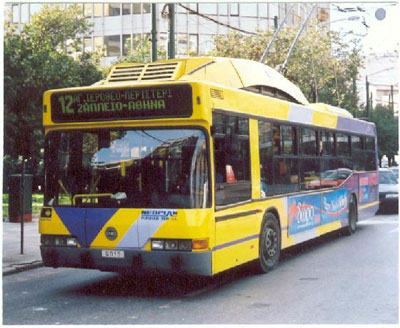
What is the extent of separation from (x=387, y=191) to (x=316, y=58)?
8.07 meters

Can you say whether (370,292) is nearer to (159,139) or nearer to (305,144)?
(159,139)

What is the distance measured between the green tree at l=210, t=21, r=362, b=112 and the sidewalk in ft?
41.9

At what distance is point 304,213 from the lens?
476 inches

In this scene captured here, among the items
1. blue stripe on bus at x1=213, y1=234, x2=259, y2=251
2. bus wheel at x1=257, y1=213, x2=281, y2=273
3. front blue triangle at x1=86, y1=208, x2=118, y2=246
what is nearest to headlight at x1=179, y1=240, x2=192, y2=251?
blue stripe on bus at x1=213, y1=234, x2=259, y2=251

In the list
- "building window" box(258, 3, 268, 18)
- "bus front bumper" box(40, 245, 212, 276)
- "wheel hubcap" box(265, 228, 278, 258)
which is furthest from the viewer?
"building window" box(258, 3, 268, 18)

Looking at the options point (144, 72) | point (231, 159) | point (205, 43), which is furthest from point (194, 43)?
point (231, 159)

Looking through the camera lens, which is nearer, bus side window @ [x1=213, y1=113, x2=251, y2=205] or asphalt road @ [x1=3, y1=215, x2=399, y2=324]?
asphalt road @ [x1=3, y1=215, x2=399, y2=324]

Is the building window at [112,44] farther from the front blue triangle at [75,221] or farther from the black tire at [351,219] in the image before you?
the front blue triangle at [75,221]

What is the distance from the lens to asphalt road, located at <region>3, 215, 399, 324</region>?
7.52 meters

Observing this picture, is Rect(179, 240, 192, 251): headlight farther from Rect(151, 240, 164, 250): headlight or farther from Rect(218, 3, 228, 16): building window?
Rect(218, 3, 228, 16): building window

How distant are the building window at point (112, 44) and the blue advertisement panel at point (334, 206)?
28.8 m

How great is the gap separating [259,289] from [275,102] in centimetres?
329

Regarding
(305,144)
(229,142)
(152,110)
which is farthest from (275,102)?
(152,110)

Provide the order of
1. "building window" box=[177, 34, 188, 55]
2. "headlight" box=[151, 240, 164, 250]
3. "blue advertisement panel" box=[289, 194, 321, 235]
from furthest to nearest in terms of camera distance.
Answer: "building window" box=[177, 34, 188, 55]
"blue advertisement panel" box=[289, 194, 321, 235]
"headlight" box=[151, 240, 164, 250]
